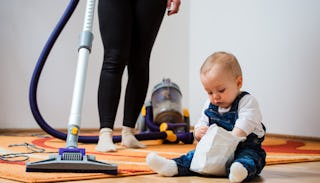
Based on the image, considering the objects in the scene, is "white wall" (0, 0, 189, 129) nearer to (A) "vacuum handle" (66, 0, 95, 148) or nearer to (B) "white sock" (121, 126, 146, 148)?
(B) "white sock" (121, 126, 146, 148)

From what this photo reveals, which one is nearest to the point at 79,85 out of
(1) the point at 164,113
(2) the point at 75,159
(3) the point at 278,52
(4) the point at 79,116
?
(4) the point at 79,116

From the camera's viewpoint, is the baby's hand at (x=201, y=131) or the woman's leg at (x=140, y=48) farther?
the woman's leg at (x=140, y=48)

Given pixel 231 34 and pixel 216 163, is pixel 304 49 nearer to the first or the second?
pixel 231 34

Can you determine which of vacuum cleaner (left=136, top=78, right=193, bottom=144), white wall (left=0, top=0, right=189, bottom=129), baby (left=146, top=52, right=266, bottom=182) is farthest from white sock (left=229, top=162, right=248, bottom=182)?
white wall (left=0, top=0, right=189, bottom=129)

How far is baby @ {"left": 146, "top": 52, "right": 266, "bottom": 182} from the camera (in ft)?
4.87

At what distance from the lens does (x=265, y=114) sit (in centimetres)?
345

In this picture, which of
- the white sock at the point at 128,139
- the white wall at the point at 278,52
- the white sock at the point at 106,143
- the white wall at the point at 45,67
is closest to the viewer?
the white sock at the point at 106,143

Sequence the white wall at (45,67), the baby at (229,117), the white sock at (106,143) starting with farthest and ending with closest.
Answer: the white wall at (45,67)
the white sock at (106,143)
the baby at (229,117)

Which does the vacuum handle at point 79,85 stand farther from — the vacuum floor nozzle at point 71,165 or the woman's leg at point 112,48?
the woman's leg at point 112,48

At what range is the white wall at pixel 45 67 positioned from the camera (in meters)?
3.66

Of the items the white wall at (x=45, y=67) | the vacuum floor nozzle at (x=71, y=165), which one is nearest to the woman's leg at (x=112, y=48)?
the vacuum floor nozzle at (x=71, y=165)

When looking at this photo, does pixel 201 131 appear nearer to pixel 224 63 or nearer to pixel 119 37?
pixel 224 63

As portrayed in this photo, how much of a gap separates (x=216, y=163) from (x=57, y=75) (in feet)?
8.57

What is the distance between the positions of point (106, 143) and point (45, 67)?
1781mm
